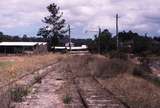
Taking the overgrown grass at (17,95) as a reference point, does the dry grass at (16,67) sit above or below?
below

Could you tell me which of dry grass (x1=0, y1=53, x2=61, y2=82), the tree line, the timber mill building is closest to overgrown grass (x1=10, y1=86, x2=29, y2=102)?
dry grass (x1=0, y1=53, x2=61, y2=82)

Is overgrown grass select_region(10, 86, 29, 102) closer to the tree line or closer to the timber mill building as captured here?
the tree line

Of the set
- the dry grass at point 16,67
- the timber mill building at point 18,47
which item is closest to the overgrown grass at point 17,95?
the dry grass at point 16,67

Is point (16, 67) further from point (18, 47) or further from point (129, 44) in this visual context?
point (18, 47)

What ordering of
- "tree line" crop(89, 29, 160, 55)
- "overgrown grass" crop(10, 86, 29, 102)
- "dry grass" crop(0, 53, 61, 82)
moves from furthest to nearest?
"tree line" crop(89, 29, 160, 55)
"dry grass" crop(0, 53, 61, 82)
"overgrown grass" crop(10, 86, 29, 102)

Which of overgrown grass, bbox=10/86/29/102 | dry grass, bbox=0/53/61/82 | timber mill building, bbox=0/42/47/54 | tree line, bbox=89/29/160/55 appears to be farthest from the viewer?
timber mill building, bbox=0/42/47/54

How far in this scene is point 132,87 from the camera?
2428 cm

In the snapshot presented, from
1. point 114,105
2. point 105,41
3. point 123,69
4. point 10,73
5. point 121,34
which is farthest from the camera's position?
point 121,34

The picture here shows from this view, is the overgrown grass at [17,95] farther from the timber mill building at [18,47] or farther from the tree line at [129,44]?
the timber mill building at [18,47]

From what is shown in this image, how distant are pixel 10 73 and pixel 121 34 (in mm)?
116314

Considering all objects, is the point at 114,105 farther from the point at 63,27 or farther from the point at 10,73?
the point at 63,27

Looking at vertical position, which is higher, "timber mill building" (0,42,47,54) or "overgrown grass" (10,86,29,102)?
"overgrown grass" (10,86,29,102)

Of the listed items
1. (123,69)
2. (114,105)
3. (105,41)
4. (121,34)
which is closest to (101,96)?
(114,105)

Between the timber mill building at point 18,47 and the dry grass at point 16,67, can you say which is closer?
the dry grass at point 16,67
